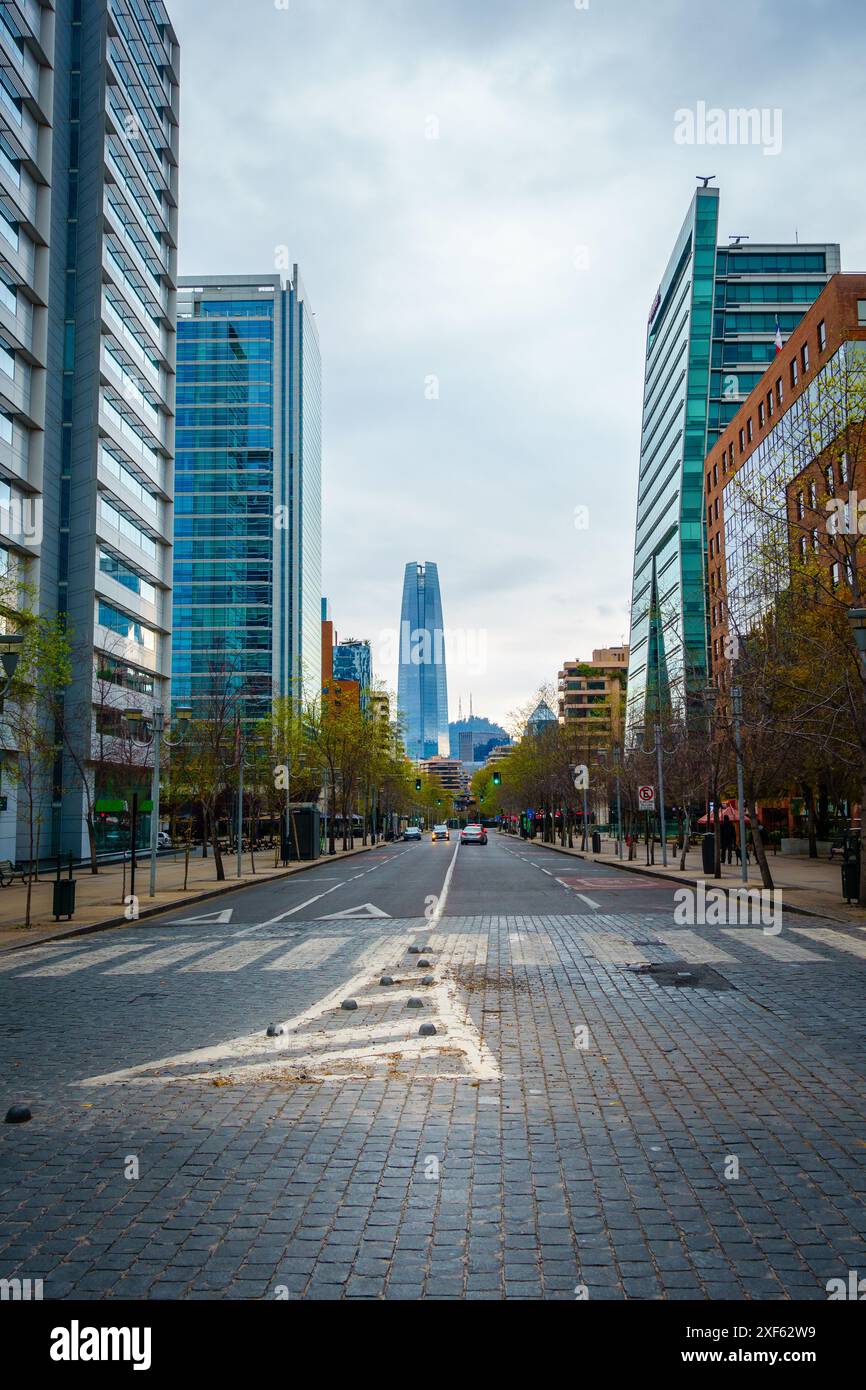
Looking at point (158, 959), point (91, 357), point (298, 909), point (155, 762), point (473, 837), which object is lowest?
point (473, 837)

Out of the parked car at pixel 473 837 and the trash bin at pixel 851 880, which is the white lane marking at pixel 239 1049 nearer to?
the trash bin at pixel 851 880

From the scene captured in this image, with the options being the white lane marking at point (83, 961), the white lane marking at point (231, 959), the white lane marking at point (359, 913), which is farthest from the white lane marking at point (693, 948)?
the white lane marking at point (83, 961)

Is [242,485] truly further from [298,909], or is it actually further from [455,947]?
[455,947]

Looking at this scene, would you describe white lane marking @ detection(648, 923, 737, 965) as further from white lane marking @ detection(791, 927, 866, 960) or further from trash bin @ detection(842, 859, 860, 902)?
trash bin @ detection(842, 859, 860, 902)

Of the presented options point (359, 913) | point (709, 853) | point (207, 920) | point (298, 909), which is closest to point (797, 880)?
point (709, 853)

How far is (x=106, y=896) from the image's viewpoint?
1069 inches

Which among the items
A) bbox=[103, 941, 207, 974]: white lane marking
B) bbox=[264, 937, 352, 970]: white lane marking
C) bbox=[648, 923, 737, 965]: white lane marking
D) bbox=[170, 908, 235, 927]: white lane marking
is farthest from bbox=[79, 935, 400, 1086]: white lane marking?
bbox=[170, 908, 235, 927]: white lane marking

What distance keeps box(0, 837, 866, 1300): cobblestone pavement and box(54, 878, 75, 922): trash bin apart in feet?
23.7

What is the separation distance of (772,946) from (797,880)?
15735mm

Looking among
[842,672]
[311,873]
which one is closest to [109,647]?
[311,873]

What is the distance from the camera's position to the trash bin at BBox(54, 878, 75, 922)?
20.3 m

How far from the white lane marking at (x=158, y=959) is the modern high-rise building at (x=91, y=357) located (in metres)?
26.9

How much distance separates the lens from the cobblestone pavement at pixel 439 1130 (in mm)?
4332
